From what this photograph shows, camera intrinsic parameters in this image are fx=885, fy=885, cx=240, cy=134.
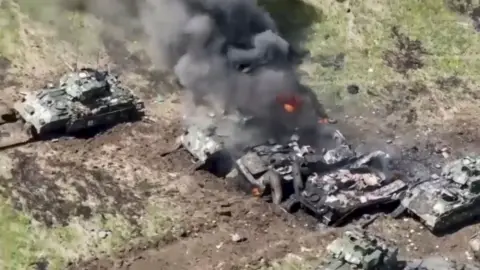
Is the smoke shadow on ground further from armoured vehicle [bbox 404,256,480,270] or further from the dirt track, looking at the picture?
armoured vehicle [bbox 404,256,480,270]

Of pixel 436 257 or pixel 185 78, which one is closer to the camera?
pixel 436 257

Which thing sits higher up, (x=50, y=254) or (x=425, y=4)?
(x=425, y=4)

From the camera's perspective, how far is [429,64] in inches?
1172

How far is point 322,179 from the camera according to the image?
2328 cm

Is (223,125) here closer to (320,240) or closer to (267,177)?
(267,177)

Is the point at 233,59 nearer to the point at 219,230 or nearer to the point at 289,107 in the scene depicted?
the point at 289,107

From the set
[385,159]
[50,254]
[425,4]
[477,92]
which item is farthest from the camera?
[425,4]

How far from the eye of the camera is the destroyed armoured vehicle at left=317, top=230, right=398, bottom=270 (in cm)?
2034

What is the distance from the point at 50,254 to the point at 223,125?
6.42 m

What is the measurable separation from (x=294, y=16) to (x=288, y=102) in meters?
6.32

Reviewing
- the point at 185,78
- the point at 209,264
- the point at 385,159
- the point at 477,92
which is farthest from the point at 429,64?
the point at 209,264

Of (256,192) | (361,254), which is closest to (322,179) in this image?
(256,192)

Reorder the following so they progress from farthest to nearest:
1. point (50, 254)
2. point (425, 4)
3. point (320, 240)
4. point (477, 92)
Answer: point (425, 4) → point (477, 92) → point (320, 240) → point (50, 254)

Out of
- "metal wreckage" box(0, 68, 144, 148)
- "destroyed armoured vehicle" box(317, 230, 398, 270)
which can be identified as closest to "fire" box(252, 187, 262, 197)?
"destroyed armoured vehicle" box(317, 230, 398, 270)
